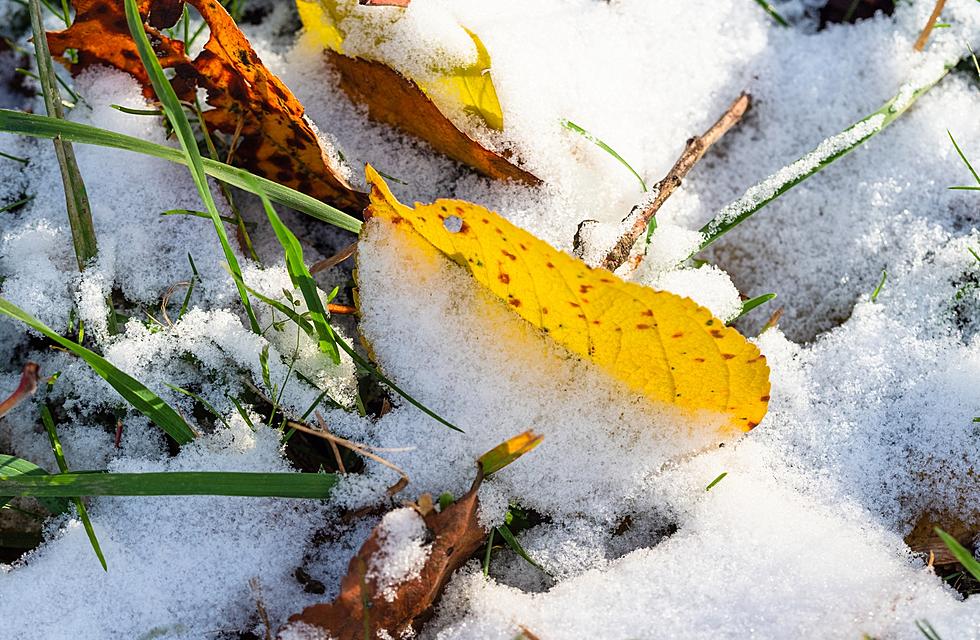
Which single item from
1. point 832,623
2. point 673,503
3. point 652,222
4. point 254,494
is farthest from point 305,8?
point 832,623

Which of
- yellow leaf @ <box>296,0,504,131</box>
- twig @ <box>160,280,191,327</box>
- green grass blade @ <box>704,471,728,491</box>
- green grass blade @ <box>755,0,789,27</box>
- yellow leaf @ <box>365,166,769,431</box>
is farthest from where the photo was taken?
green grass blade @ <box>755,0,789,27</box>

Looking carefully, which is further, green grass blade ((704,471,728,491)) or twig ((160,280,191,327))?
twig ((160,280,191,327))

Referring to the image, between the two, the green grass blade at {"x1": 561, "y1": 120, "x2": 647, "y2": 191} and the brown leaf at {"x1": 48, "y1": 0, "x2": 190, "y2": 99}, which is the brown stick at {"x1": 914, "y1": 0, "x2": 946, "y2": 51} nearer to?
the green grass blade at {"x1": 561, "y1": 120, "x2": 647, "y2": 191}

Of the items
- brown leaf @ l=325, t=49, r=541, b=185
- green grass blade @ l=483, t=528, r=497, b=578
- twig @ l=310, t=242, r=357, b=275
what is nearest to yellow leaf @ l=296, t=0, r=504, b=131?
brown leaf @ l=325, t=49, r=541, b=185

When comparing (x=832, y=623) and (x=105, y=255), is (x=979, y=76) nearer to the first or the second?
(x=832, y=623)

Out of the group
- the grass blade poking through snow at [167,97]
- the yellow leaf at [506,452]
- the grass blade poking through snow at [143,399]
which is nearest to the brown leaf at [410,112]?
the grass blade poking through snow at [167,97]

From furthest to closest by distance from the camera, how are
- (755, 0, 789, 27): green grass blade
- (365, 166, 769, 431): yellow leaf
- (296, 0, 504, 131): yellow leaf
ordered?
(755, 0, 789, 27): green grass blade → (296, 0, 504, 131): yellow leaf → (365, 166, 769, 431): yellow leaf
